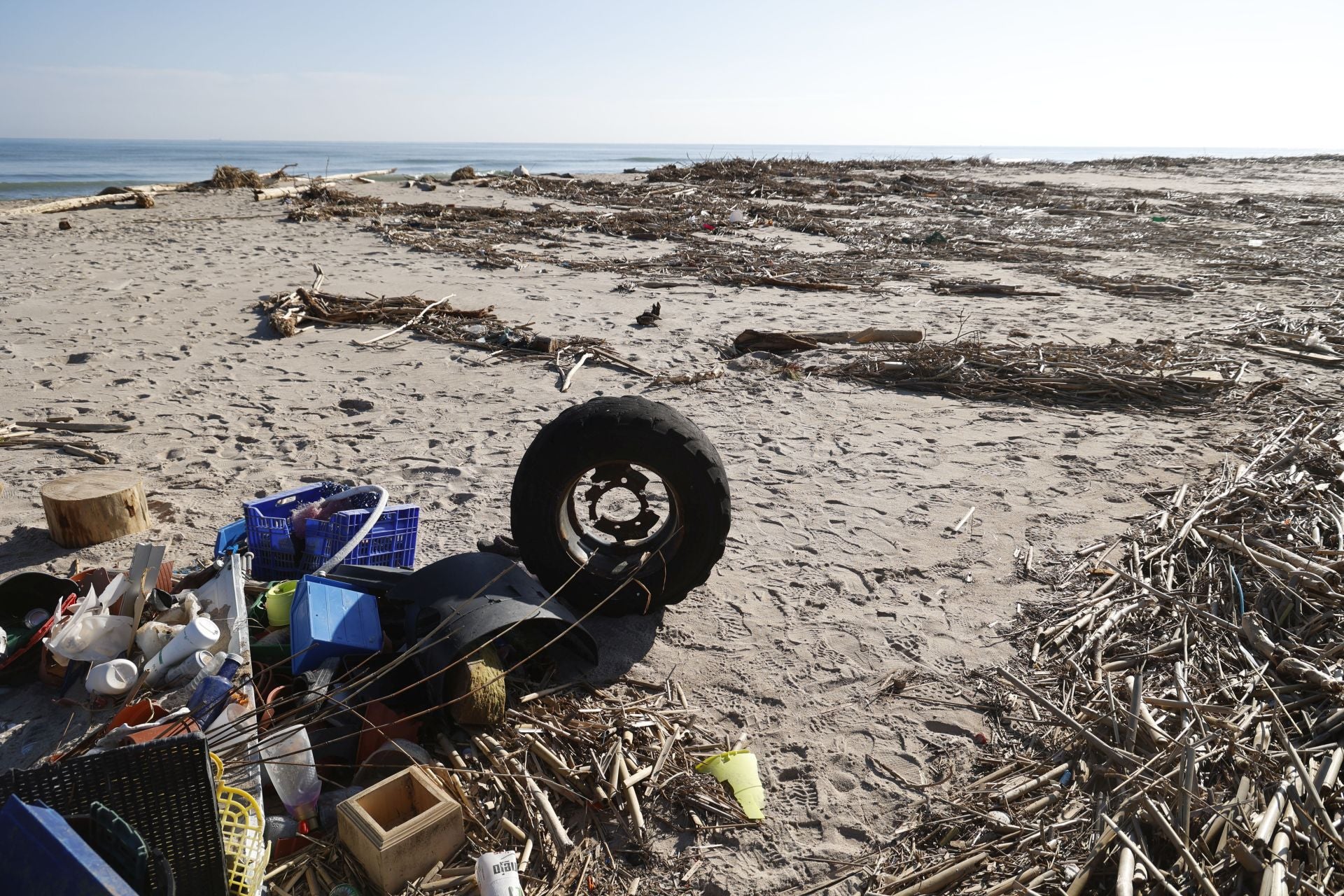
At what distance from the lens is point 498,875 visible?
2.50 metres

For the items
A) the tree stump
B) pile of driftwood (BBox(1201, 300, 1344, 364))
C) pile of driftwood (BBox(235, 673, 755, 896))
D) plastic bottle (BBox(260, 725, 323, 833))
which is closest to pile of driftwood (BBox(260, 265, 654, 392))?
the tree stump

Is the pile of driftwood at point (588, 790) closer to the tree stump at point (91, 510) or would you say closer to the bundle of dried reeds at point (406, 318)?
the tree stump at point (91, 510)

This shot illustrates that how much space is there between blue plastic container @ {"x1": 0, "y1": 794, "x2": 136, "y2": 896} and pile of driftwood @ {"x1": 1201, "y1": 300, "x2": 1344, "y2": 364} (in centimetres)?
1057

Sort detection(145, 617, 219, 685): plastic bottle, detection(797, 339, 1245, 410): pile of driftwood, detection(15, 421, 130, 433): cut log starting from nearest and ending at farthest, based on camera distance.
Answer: detection(145, 617, 219, 685): plastic bottle
detection(15, 421, 130, 433): cut log
detection(797, 339, 1245, 410): pile of driftwood

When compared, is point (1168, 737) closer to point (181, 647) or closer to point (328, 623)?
point (328, 623)

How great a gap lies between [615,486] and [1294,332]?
30.7 feet

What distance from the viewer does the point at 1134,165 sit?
47.1 m

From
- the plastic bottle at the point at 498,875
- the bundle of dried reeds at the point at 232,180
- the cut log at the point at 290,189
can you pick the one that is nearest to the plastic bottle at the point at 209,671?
the plastic bottle at the point at 498,875

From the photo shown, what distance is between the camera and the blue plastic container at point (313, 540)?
401cm

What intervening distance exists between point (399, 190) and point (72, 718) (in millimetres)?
23965

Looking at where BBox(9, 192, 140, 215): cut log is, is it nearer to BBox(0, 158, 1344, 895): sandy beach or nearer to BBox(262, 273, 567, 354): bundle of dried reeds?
BBox(0, 158, 1344, 895): sandy beach

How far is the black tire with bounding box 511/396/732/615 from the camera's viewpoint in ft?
12.5

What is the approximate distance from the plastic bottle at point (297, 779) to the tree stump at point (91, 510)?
262cm

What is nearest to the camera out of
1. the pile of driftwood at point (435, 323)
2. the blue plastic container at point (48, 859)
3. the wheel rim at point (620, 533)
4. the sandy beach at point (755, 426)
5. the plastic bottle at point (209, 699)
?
the blue plastic container at point (48, 859)
